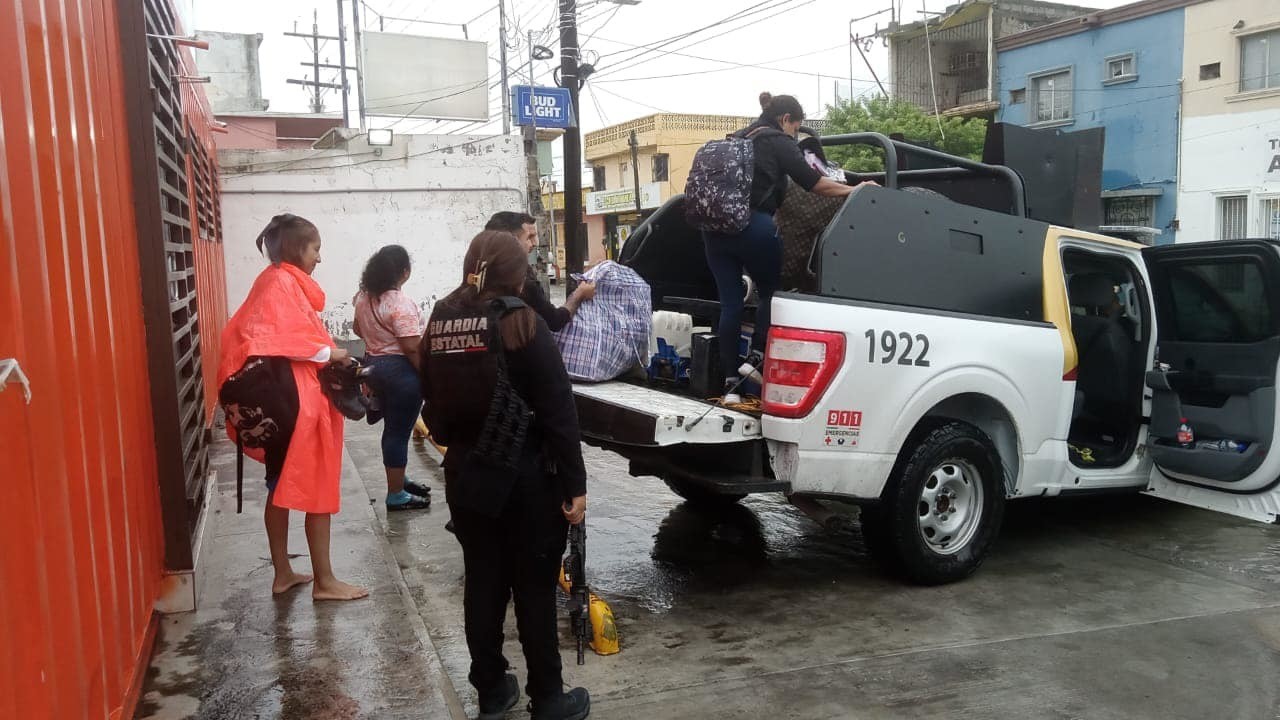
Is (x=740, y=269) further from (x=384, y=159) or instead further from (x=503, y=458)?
(x=384, y=159)

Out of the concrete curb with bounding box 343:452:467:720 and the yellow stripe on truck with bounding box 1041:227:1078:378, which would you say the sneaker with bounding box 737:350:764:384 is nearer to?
the yellow stripe on truck with bounding box 1041:227:1078:378

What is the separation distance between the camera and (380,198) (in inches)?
755

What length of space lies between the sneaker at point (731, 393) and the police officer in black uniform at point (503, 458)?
1367 mm

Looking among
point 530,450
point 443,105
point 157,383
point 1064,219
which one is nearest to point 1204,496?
point 1064,219

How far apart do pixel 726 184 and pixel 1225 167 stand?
22.1 m

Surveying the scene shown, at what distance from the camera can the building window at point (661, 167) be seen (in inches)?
1781

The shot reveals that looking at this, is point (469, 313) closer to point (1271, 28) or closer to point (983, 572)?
point (983, 572)

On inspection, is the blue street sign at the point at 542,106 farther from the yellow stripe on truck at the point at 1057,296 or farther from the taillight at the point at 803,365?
the taillight at the point at 803,365

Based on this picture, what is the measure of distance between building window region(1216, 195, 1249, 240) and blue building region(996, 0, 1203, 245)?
1045 mm

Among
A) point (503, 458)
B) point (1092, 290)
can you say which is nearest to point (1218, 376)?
point (1092, 290)

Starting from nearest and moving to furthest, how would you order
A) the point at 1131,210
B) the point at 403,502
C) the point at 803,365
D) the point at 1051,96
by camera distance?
the point at 803,365
the point at 403,502
the point at 1131,210
the point at 1051,96

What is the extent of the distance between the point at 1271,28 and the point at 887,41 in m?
12.9

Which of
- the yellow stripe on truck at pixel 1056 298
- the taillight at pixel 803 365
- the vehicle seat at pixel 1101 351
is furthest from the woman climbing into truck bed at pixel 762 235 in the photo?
the vehicle seat at pixel 1101 351

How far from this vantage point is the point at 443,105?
98.5 ft
